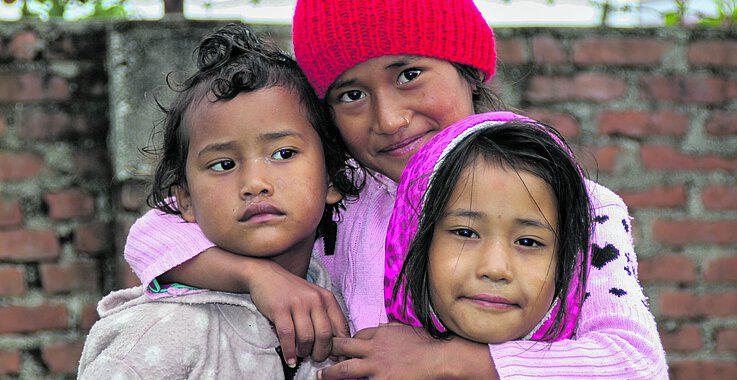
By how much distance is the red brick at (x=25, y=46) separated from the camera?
2.53 meters

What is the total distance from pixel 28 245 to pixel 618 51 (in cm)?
189

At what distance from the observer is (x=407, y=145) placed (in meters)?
1.76

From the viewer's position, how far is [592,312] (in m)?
1.60

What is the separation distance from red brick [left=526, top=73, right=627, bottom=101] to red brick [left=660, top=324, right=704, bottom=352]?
0.77 meters

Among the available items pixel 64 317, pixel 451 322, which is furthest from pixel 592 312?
pixel 64 317

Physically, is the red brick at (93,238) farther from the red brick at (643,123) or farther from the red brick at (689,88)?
the red brick at (689,88)

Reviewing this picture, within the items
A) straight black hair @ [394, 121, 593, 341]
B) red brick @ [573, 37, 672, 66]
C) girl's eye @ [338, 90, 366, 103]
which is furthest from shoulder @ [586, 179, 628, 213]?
red brick @ [573, 37, 672, 66]

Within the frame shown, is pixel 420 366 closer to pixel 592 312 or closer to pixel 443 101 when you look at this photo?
pixel 592 312

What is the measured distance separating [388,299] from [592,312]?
38cm

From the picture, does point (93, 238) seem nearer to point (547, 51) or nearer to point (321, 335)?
point (321, 335)

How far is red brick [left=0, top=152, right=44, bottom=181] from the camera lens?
2.56 m

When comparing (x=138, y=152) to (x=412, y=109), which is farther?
(x=138, y=152)

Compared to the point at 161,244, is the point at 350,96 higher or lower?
higher

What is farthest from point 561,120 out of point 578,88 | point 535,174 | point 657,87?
point 535,174
